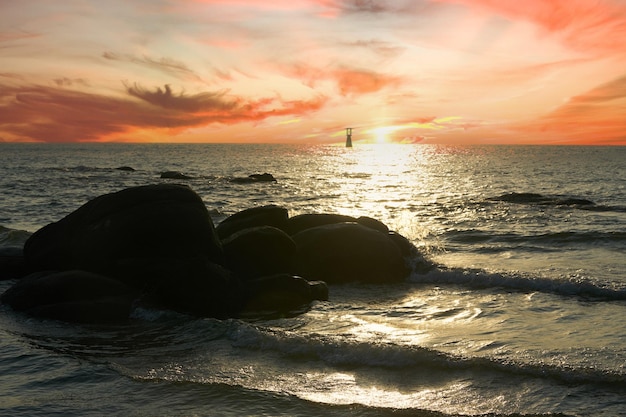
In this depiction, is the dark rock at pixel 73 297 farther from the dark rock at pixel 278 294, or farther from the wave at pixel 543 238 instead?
the wave at pixel 543 238

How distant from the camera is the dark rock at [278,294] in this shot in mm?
12039

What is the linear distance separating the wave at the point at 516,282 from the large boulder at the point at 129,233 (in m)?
5.92

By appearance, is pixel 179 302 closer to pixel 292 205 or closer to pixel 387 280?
pixel 387 280

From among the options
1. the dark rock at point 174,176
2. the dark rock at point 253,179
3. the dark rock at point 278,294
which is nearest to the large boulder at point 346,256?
the dark rock at point 278,294

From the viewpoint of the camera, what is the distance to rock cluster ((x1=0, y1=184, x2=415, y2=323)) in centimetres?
1152

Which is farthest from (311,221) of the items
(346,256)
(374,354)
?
(374,354)

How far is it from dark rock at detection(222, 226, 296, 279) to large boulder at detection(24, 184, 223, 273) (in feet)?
2.00

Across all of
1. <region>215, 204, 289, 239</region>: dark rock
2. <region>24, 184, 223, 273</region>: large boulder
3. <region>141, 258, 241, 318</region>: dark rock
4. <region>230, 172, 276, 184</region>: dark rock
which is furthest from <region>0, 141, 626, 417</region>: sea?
<region>230, 172, 276, 184</region>: dark rock

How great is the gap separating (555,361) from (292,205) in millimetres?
28579

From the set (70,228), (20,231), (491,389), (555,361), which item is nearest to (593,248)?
(555,361)

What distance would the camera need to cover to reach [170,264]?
40.7 ft

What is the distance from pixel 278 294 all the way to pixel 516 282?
612 cm

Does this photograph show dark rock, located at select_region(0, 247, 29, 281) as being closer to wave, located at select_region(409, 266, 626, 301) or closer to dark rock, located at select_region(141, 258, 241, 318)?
dark rock, located at select_region(141, 258, 241, 318)

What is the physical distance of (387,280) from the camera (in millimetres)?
15047
